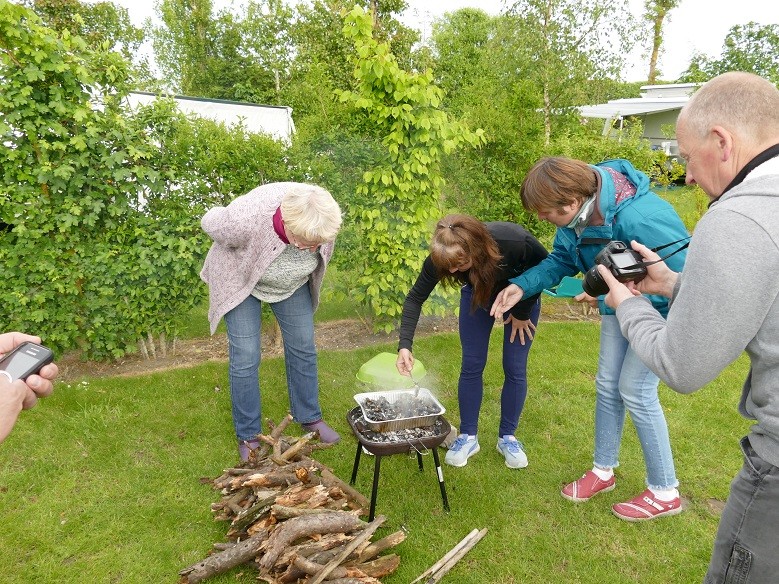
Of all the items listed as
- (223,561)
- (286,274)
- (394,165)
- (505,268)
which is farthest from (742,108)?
(394,165)

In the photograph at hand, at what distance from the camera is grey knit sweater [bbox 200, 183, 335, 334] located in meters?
3.02

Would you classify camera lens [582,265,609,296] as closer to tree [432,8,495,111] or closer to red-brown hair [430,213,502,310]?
red-brown hair [430,213,502,310]

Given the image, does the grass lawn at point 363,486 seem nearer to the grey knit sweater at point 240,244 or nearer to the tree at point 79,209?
the tree at point 79,209

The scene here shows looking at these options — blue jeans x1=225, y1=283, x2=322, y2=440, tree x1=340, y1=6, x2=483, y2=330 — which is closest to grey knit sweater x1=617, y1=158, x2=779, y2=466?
blue jeans x1=225, y1=283, x2=322, y2=440

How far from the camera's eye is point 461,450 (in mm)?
3467

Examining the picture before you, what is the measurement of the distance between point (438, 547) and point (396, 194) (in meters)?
3.23

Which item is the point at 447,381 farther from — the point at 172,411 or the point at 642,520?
the point at 172,411

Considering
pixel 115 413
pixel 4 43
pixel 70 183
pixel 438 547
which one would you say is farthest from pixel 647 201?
pixel 4 43

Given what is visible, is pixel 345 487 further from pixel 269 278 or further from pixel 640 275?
pixel 640 275

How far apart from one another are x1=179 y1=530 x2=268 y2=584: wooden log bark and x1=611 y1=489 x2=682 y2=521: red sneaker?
6.77 ft

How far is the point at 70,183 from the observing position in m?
4.17

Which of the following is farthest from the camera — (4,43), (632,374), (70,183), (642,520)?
(70,183)

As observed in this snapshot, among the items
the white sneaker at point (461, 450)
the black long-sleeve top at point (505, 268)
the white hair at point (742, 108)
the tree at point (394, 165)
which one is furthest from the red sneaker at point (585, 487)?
the tree at point (394, 165)

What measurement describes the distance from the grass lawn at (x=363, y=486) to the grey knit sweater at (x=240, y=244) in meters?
1.18
